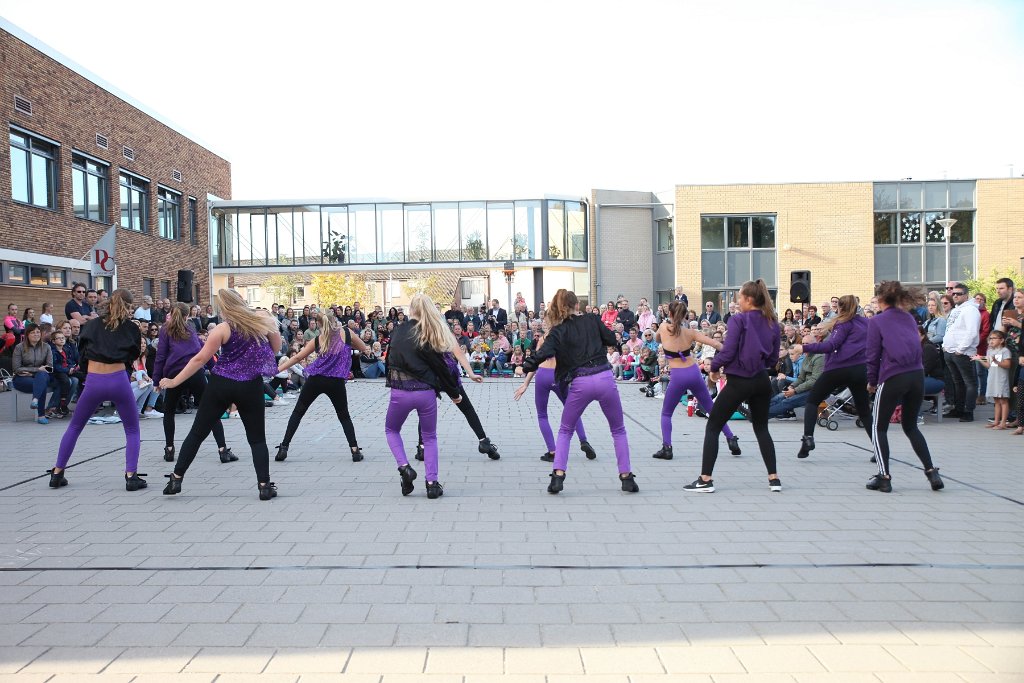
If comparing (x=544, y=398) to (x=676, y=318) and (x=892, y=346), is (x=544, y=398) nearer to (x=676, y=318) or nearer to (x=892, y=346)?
(x=676, y=318)

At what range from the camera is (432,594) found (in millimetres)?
4566

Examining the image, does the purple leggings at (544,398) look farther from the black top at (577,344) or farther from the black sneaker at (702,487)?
the black sneaker at (702,487)

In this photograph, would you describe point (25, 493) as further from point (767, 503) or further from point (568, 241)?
point (568, 241)

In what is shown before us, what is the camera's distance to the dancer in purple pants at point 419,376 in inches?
275

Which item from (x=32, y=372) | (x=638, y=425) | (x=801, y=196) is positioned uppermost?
(x=801, y=196)

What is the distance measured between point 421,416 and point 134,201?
2646 centimetres

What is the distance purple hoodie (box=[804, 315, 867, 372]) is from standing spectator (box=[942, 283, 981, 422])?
4.94 meters

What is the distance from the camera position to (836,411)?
1186 centimetres

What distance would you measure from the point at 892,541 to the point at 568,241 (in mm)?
30630

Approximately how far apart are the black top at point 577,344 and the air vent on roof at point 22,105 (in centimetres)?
2072

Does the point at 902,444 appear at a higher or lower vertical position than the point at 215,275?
lower

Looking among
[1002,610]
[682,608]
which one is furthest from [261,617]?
[1002,610]

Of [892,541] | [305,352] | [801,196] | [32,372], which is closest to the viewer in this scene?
[892,541]

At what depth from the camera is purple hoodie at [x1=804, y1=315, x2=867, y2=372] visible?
8328mm
